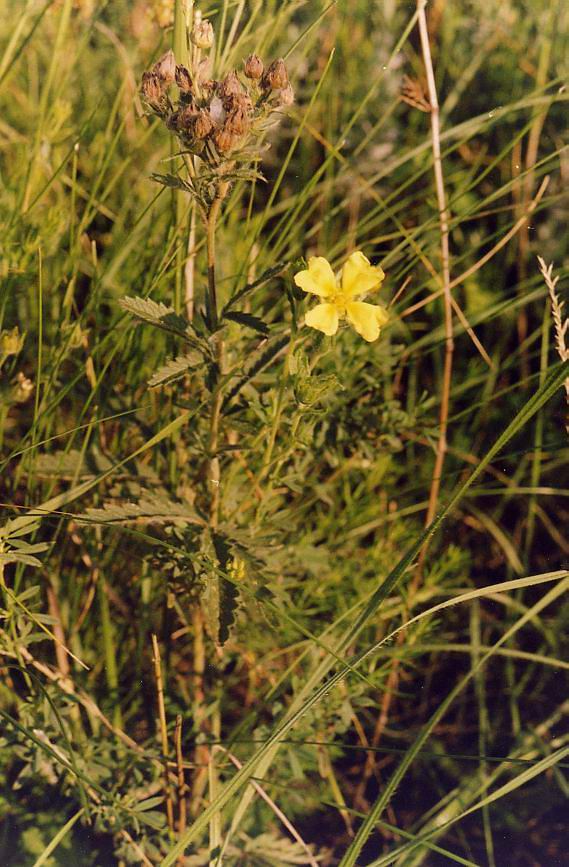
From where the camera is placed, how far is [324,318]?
922mm

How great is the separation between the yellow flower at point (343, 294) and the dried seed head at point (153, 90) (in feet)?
0.75

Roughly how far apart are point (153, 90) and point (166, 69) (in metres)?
0.03

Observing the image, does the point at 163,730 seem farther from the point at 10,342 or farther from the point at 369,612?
the point at 10,342

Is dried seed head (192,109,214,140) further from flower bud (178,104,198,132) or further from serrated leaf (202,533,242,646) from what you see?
serrated leaf (202,533,242,646)

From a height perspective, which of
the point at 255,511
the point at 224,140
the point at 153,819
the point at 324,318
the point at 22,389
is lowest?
the point at 153,819

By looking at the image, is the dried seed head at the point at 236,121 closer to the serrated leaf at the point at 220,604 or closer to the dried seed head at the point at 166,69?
the dried seed head at the point at 166,69

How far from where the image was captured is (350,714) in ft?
3.65

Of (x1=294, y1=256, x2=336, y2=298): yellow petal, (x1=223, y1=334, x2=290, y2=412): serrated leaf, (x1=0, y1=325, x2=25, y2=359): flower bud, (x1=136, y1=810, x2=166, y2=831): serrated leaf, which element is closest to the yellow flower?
(x1=294, y1=256, x2=336, y2=298): yellow petal

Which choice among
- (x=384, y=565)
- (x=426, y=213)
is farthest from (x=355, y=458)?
(x=426, y=213)

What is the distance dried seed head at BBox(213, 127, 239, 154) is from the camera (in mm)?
845

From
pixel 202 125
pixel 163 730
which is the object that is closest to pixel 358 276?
pixel 202 125

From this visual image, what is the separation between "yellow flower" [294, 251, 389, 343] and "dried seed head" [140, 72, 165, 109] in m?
0.23

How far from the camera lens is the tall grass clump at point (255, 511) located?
0.95 metres


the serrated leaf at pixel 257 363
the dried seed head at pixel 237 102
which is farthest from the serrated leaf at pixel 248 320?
the dried seed head at pixel 237 102
